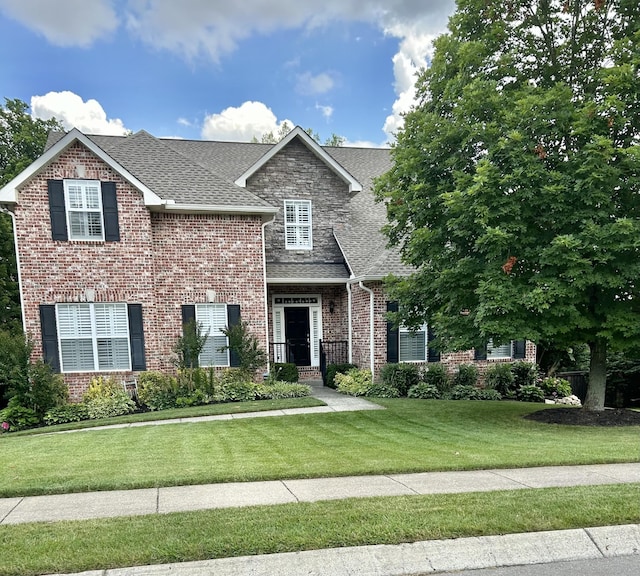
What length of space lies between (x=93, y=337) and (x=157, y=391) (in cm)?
218

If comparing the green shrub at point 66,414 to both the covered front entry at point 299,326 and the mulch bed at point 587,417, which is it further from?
the mulch bed at point 587,417

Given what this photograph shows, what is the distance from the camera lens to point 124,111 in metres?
A: 18.1

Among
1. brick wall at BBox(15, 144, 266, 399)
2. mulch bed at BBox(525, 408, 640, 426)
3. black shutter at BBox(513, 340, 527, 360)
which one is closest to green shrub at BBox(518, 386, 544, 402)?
black shutter at BBox(513, 340, 527, 360)

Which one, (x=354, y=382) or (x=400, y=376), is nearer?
(x=400, y=376)

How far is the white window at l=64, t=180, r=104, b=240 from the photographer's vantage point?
35.6 ft

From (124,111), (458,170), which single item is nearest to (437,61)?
(458,170)

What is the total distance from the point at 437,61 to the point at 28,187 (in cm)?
1000

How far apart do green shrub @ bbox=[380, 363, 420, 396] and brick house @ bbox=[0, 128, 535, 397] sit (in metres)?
0.46

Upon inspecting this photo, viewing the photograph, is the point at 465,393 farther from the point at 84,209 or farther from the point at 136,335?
the point at 84,209

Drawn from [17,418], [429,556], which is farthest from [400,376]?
[17,418]

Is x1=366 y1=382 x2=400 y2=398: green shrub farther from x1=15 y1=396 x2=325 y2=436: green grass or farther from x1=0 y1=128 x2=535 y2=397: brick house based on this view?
x1=15 y1=396 x2=325 y2=436: green grass

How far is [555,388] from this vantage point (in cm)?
1315

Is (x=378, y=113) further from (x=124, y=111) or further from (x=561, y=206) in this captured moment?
(x=561, y=206)

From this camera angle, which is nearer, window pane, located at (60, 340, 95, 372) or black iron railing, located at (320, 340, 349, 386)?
window pane, located at (60, 340, 95, 372)
